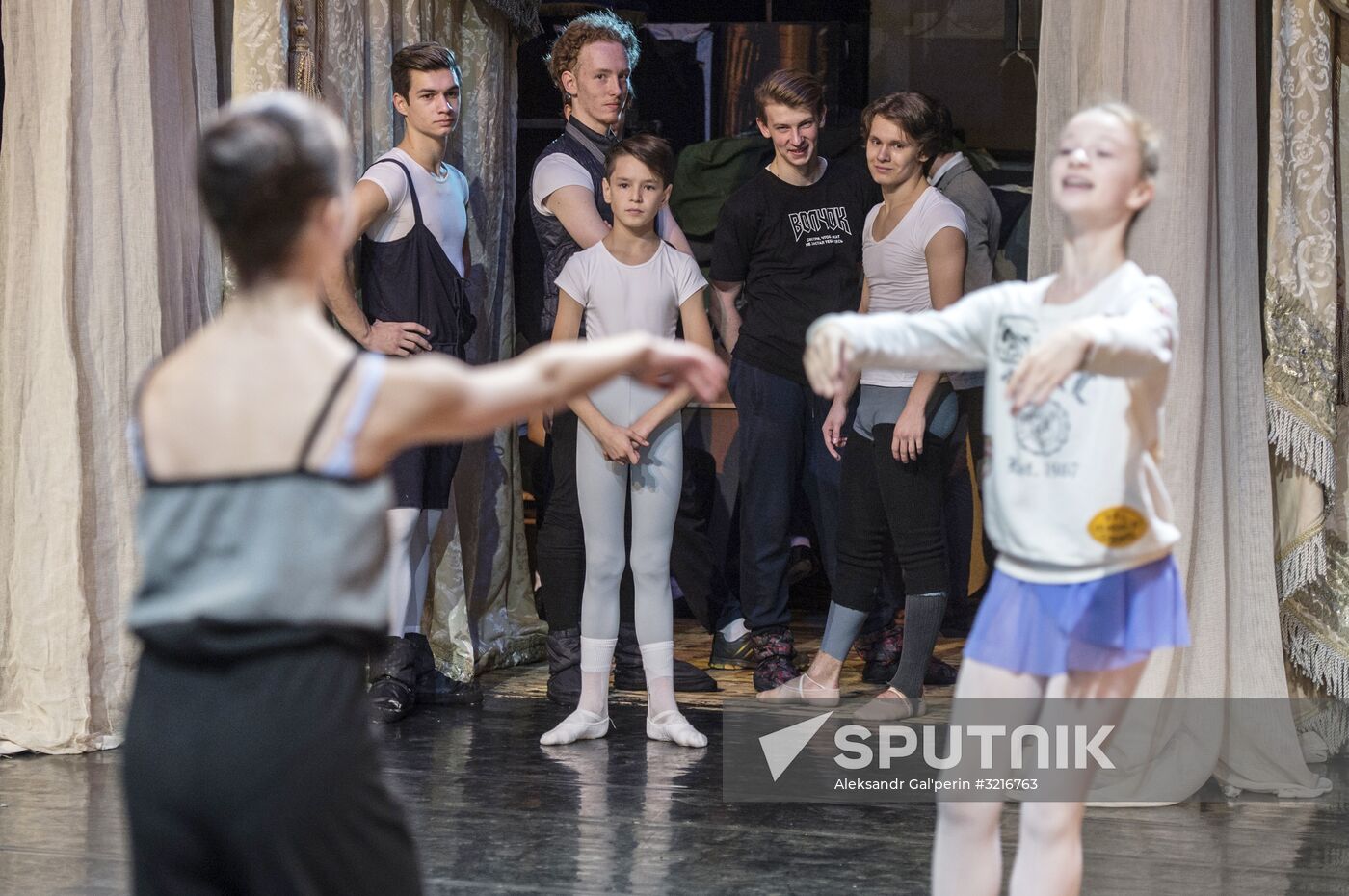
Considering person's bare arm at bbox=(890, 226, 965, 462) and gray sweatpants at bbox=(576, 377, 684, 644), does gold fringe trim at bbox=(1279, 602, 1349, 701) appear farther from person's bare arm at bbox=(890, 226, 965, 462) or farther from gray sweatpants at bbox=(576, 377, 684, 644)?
gray sweatpants at bbox=(576, 377, 684, 644)

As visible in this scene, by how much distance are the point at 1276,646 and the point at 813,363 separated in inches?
79.3

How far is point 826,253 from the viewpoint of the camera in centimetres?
425

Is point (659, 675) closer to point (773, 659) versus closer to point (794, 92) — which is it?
point (773, 659)

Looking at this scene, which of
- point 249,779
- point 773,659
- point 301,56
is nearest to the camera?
point 249,779

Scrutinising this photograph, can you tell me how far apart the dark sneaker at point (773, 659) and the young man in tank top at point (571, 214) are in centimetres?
18

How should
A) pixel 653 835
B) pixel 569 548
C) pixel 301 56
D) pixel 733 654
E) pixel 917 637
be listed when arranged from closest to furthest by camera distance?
pixel 653 835 → pixel 917 637 → pixel 301 56 → pixel 569 548 → pixel 733 654

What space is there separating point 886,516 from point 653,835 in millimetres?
1261

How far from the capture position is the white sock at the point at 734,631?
4.80m

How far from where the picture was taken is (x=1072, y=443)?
200 cm

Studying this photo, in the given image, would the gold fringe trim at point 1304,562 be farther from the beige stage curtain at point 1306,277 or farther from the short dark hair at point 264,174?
the short dark hair at point 264,174

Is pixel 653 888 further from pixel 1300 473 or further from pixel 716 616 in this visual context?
pixel 716 616

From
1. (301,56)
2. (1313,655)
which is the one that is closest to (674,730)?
(1313,655)

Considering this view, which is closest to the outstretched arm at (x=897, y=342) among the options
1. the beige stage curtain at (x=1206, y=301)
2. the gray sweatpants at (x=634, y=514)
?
the beige stage curtain at (x=1206, y=301)

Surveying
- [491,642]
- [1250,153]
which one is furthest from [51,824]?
[1250,153]
